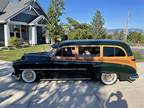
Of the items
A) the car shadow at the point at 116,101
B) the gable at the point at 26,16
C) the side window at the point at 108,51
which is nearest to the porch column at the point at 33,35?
the gable at the point at 26,16

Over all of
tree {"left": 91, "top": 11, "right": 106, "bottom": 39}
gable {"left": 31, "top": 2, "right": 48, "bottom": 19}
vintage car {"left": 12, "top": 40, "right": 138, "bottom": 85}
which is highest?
gable {"left": 31, "top": 2, "right": 48, "bottom": 19}

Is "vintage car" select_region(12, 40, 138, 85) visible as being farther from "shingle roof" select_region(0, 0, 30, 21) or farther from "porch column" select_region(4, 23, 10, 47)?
"shingle roof" select_region(0, 0, 30, 21)

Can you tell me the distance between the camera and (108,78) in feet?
33.7

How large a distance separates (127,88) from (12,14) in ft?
83.2

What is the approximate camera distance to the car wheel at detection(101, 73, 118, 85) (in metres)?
10.2

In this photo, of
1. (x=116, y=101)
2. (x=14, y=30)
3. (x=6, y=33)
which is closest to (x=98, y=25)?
(x=14, y=30)

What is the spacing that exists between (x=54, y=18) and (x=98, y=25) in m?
14.7

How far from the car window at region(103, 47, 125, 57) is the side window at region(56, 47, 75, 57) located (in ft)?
3.97

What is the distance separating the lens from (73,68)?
10281mm

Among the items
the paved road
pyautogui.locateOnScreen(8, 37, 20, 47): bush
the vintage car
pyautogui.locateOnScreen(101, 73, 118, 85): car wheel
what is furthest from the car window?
pyautogui.locateOnScreen(8, 37, 20, 47): bush

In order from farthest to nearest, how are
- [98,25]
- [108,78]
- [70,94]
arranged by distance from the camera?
[98,25], [108,78], [70,94]

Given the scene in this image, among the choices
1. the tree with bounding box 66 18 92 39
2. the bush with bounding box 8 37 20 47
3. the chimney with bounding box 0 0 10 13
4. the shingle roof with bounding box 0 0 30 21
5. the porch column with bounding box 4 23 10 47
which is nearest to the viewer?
Result: the bush with bounding box 8 37 20 47

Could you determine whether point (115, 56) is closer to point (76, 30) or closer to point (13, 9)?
point (13, 9)

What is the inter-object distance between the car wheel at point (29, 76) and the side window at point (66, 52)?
3.94 ft
